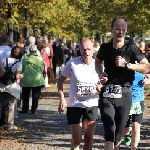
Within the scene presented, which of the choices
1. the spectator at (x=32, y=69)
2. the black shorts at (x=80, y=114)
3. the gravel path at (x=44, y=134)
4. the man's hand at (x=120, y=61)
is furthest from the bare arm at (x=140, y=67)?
the spectator at (x=32, y=69)

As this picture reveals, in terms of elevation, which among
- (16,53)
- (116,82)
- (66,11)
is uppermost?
(66,11)

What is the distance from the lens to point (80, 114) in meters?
7.38

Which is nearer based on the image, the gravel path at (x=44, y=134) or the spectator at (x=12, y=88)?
the gravel path at (x=44, y=134)

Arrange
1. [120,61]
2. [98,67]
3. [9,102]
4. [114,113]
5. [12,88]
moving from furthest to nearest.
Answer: [9,102] < [12,88] < [98,67] < [114,113] < [120,61]

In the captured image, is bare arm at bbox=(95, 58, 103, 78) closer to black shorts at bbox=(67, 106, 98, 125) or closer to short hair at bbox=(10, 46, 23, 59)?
black shorts at bbox=(67, 106, 98, 125)

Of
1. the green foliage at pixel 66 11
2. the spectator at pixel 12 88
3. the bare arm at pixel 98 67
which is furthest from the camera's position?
the green foliage at pixel 66 11

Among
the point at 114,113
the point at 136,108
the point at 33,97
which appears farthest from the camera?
the point at 33,97

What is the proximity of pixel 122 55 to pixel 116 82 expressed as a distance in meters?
0.33

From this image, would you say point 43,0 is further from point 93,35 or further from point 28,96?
point 93,35

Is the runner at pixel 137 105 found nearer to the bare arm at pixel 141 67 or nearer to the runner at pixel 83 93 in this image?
the runner at pixel 83 93

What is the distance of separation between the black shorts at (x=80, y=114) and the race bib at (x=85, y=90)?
0.63 ft

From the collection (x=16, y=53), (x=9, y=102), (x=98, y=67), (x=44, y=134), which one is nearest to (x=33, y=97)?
(x=9, y=102)

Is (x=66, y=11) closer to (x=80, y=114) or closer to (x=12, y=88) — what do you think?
(x=12, y=88)

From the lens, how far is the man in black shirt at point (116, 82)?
6474 mm
